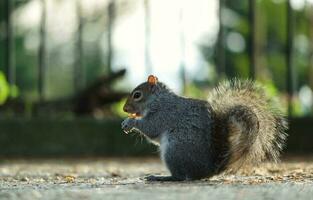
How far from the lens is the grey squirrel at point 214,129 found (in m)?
6.12

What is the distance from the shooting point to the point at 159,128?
20.9 ft

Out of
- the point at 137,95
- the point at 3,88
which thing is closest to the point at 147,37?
the point at 3,88

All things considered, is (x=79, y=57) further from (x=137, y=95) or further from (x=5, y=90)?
(x=137, y=95)

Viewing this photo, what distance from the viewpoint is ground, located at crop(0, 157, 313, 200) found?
194 inches

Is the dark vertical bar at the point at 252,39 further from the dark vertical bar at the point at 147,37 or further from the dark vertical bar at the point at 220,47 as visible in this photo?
the dark vertical bar at the point at 147,37

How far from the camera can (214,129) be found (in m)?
6.27

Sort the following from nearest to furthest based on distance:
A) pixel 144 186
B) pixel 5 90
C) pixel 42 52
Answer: pixel 144 186 → pixel 42 52 → pixel 5 90

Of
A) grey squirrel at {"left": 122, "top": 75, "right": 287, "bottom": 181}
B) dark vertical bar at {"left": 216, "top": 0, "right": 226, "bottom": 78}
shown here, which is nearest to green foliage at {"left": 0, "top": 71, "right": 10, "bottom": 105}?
dark vertical bar at {"left": 216, "top": 0, "right": 226, "bottom": 78}

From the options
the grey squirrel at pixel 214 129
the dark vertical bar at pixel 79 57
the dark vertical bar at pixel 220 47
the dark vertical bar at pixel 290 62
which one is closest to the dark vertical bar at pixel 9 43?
the dark vertical bar at pixel 79 57

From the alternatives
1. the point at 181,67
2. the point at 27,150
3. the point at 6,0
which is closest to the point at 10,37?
the point at 6,0

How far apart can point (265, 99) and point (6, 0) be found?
5.02 metres

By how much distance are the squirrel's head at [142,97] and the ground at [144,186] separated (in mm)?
480

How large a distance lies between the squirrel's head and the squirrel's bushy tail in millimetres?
488

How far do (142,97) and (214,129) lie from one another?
77 centimetres
